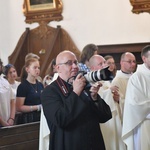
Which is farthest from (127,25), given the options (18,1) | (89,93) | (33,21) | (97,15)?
(89,93)

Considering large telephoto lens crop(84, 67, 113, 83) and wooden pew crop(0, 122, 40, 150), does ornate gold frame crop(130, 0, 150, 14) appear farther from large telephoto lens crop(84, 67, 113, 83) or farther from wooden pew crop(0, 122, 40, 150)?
large telephoto lens crop(84, 67, 113, 83)

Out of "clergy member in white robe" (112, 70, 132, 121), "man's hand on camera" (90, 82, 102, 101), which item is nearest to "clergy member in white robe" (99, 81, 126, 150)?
"clergy member in white robe" (112, 70, 132, 121)

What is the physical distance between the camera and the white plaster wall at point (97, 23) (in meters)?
8.20

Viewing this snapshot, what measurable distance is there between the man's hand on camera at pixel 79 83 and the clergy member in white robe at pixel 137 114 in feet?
4.52

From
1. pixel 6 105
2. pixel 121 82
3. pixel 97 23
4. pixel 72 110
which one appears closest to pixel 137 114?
pixel 121 82

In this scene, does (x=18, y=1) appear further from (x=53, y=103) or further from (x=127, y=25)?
(x=53, y=103)

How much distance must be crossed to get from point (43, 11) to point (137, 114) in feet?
20.3

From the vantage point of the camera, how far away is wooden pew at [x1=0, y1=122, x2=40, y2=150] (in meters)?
3.61

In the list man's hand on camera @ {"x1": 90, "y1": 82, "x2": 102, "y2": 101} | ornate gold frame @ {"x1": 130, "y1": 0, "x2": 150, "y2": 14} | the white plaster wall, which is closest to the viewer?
man's hand on camera @ {"x1": 90, "y1": 82, "x2": 102, "y2": 101}

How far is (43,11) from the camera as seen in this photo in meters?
9.16

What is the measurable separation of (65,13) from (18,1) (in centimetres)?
154

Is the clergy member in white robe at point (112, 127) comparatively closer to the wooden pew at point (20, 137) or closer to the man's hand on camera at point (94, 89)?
the wooden pew at point (20, 137)

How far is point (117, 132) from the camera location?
395 centimetres

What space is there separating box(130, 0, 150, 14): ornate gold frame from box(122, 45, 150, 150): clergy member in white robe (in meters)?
4.64
